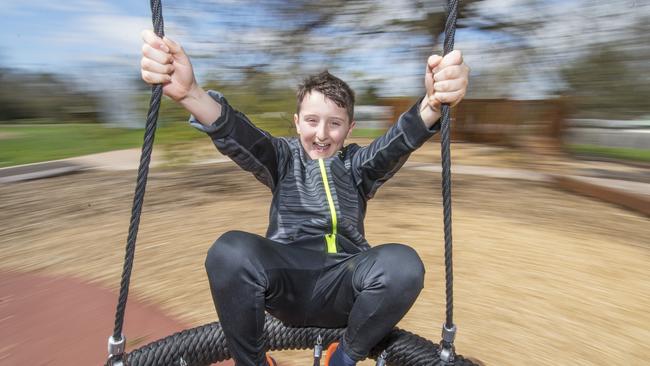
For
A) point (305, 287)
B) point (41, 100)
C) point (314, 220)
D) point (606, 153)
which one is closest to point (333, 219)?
point (314, 220)

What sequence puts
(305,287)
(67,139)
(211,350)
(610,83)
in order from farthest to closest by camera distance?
(67,139) → (610,83) → (211,350) → (305,287)

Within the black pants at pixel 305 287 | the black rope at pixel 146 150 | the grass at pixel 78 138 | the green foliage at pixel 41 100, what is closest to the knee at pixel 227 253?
the black pants at pixel 305 287

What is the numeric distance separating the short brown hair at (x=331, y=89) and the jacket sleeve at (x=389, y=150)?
0.52 feet

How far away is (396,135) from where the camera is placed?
4.54ft

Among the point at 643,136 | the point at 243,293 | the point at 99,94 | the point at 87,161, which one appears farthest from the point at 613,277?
the point at 643,136

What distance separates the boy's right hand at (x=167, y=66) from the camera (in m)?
1.10

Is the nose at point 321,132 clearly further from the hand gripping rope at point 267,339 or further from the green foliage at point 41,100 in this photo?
the green foliage at point 41,100

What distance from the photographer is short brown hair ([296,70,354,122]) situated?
1479mm

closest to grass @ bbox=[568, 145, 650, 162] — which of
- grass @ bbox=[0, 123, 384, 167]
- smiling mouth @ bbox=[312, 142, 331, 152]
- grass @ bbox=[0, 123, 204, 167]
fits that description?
grass @ bbox=[0, 123, 384, 167]

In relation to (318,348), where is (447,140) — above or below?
above

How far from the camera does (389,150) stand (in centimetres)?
139

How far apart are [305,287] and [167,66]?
666mm

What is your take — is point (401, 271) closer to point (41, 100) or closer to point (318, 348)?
point (318, 348)

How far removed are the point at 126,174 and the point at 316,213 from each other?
5.54 m
